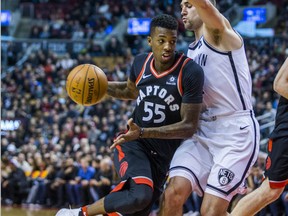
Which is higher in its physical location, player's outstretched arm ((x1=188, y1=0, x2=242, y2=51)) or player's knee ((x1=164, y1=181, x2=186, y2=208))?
player's outstretched arm ((x1=188, y1=0, x2=242, y2=51))

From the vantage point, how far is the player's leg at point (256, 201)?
695 centimetres

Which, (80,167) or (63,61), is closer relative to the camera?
(80,167)

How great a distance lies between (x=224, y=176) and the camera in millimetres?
6332

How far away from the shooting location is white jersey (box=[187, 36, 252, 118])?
6.50 meters

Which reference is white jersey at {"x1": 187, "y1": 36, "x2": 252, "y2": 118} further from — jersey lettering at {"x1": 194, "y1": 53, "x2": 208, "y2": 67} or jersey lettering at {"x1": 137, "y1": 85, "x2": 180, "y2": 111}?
jersey lettering at {"x1": 137, "y1": 85, "x2": 180, "y2": 111}

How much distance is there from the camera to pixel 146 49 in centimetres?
2455

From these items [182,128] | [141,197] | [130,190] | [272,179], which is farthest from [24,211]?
[182,128]

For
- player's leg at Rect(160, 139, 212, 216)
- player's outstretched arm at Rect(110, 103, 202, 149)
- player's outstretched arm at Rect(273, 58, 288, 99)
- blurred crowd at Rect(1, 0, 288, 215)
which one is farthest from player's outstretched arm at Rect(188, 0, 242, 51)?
blurred crowd at Rect(1, 0, 288, 215)

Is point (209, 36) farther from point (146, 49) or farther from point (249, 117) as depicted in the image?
point (146, 49)

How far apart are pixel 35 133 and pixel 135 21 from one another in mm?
8275

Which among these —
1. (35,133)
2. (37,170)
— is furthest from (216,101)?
(35,133)

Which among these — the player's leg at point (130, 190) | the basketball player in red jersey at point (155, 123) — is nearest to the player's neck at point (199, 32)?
the basketball player in red jersey at point (155, 123)

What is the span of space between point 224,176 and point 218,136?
400mm

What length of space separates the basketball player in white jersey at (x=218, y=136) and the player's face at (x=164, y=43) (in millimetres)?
324
